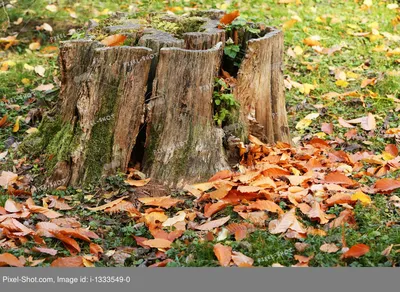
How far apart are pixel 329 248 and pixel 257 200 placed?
74cm

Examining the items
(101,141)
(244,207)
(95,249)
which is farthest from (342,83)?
(95,249)

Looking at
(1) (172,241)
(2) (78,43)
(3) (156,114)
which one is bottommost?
(1) (172,241)

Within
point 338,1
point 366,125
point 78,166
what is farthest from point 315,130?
point 338,1

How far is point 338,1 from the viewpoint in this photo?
884 cm

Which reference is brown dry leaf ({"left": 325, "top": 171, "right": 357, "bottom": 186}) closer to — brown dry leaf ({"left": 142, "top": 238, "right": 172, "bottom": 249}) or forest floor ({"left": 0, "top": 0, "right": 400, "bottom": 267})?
forest floor ({"left": 0, "top": 0, "right": 400, "bottom": 267})

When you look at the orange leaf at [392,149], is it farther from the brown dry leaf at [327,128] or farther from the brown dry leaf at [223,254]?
the brown dry leaf at [223,254]

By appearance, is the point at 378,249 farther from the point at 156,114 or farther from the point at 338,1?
the point at 338,1

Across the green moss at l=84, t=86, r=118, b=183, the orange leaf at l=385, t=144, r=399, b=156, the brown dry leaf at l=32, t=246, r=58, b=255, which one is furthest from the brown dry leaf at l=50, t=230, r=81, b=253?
the orange leaf at l=385, t=144, r=399, b=156

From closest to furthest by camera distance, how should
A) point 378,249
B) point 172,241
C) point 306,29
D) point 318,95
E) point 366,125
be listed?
point 378,249 → point 172,241 → point 366,125 → point 318,95 → point 306,29

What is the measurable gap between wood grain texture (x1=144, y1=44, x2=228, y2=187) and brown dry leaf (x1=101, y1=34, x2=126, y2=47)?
19.6 inches

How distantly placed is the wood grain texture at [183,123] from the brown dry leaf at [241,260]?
1.09 metres

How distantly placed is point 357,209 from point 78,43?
7.54ft

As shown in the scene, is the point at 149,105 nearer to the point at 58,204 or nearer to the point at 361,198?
the point at 58,204

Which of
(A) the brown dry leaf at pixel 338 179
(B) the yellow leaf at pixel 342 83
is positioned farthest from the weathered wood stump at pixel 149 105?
(B) the yellow leaf at pixel 342 83
